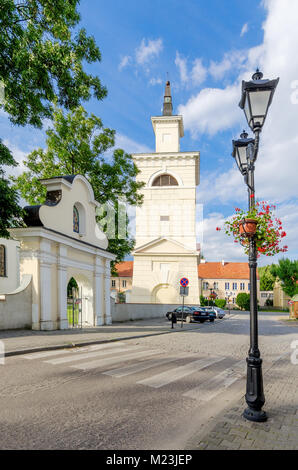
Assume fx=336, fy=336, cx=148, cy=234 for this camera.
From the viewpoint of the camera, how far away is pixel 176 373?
24.8 ft

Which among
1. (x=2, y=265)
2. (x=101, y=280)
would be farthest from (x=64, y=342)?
(x=2, y=265)

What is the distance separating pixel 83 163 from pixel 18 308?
12.5 meters

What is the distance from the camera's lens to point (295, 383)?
7055mm

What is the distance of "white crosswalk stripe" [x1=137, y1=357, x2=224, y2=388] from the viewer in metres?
6.58

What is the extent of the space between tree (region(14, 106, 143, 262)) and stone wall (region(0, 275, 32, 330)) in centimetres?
941

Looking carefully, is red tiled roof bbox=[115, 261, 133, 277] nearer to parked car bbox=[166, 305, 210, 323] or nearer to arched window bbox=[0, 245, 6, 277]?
parked car bbox=[166, 305, 210, 323]

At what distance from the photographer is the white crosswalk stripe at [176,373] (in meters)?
6.58

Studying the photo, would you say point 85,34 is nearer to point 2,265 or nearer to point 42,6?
point 42,6

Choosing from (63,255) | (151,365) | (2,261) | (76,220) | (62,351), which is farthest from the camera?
(2,261)

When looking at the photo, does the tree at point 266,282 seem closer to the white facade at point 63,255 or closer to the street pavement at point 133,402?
the white facade at point 63,255

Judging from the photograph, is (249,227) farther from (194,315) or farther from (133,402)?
(194,315)

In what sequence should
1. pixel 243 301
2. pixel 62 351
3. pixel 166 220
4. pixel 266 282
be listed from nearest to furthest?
pixel 62 351, pixel 166 220, pixel 243 301, pixel 266 282

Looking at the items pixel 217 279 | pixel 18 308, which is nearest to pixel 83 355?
pixel 18 308
